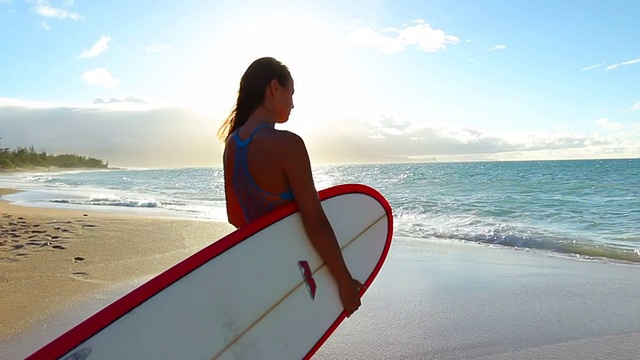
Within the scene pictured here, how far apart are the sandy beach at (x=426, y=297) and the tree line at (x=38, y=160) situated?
179 feet

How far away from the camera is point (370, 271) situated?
7.79ft

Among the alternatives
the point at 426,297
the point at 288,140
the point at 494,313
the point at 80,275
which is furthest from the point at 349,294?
the point at 80,275

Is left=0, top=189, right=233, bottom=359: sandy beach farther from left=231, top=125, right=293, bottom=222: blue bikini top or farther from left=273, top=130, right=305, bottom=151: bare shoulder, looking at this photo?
left=273, top=130, right=305, bottom=151: bare shoulder

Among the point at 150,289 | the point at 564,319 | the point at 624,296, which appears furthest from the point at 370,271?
the point at 624,296

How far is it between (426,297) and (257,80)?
9.25 ft

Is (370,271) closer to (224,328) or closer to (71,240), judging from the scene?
(224,328)

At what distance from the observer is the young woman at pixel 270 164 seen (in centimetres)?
172

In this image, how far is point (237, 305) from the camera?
1.78 metres

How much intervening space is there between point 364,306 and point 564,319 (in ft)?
4.52

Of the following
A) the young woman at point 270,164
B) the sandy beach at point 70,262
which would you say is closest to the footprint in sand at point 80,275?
the sandy beach at point 70,262

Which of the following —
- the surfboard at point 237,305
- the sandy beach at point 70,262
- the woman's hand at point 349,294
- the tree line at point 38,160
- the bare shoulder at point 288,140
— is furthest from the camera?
the tree line at point 38,160

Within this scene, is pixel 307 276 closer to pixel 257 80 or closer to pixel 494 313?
pixel 257 80

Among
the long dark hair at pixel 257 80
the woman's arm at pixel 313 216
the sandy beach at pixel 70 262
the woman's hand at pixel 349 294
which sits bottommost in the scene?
the sandy beach at pixel 70 262

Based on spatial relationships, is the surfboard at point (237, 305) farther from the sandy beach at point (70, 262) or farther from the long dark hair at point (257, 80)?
the sandy beach at point (70, 262)
